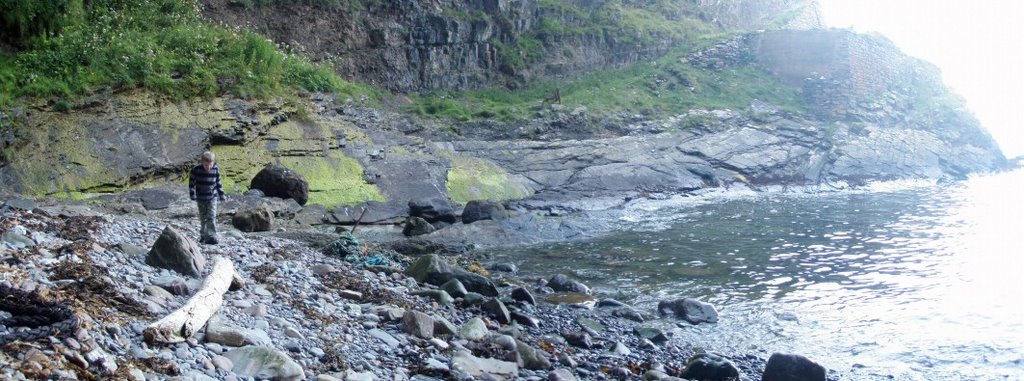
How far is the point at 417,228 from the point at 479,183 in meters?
4.85

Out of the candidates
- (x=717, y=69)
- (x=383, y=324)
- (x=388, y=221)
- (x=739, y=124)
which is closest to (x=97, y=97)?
(x=388, y=221)

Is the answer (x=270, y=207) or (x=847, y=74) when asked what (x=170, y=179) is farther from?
(x=847, y=74)

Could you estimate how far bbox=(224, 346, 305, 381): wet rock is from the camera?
4906mm

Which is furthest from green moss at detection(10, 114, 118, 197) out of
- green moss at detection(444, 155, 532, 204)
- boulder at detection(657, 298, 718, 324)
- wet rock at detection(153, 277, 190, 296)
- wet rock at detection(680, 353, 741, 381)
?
wet rock at detection(680, 353, 741, 381)

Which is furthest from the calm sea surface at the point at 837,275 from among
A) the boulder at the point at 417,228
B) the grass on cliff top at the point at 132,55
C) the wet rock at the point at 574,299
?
the grass on cliff top at the point at 132,55

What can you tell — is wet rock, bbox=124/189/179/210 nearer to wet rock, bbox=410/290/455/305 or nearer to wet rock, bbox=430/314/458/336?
wet rock, bbox=410/290/455/305

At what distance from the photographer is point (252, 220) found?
1455cm

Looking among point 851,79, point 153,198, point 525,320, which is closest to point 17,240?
point 525,320

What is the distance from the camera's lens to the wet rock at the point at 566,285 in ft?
39.0

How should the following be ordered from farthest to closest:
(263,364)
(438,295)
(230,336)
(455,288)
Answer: (455,288) < (438,295) < (230,336) < (263,364)

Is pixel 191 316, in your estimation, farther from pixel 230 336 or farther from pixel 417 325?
pixel 417 325

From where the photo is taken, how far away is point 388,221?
1789cm

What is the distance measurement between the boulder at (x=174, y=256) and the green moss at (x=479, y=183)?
12.8m

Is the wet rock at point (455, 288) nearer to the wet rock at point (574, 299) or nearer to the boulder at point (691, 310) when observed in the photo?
the wet rock at point (574, 299)
